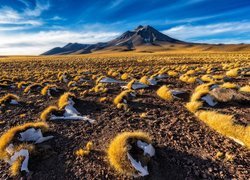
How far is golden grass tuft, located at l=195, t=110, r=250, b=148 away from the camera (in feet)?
21.3

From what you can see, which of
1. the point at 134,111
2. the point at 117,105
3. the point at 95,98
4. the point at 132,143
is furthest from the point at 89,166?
the point at 95,98

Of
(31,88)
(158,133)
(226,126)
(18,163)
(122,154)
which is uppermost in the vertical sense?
(122,154)

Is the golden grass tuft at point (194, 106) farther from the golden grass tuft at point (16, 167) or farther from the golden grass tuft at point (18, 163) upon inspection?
the golden grass tuft at point (16, 167)

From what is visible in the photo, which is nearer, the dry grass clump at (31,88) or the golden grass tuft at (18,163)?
the golden grass tuft at (18,163)

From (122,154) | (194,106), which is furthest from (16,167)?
(194,106)

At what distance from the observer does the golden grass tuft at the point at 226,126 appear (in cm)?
649

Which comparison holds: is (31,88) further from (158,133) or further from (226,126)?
(226,126)

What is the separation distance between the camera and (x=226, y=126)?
23.5 ft

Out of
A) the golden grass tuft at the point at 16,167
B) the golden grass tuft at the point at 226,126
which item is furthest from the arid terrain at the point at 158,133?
the golden grass tuft at the point at 16,167

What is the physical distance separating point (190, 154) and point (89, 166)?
9.43 ft

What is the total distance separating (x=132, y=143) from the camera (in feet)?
19.5

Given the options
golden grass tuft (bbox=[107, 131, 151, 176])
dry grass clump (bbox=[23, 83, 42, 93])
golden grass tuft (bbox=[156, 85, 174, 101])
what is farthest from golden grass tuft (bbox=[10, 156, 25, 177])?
dry grass clump (bbox=[23, 83, 42, 93])

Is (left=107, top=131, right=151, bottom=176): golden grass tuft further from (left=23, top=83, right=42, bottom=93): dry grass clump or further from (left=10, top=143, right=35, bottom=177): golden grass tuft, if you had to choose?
(left=23, top=83, right=42, bottom=93): dry grass clump

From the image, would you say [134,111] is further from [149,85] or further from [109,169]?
[149,85]
